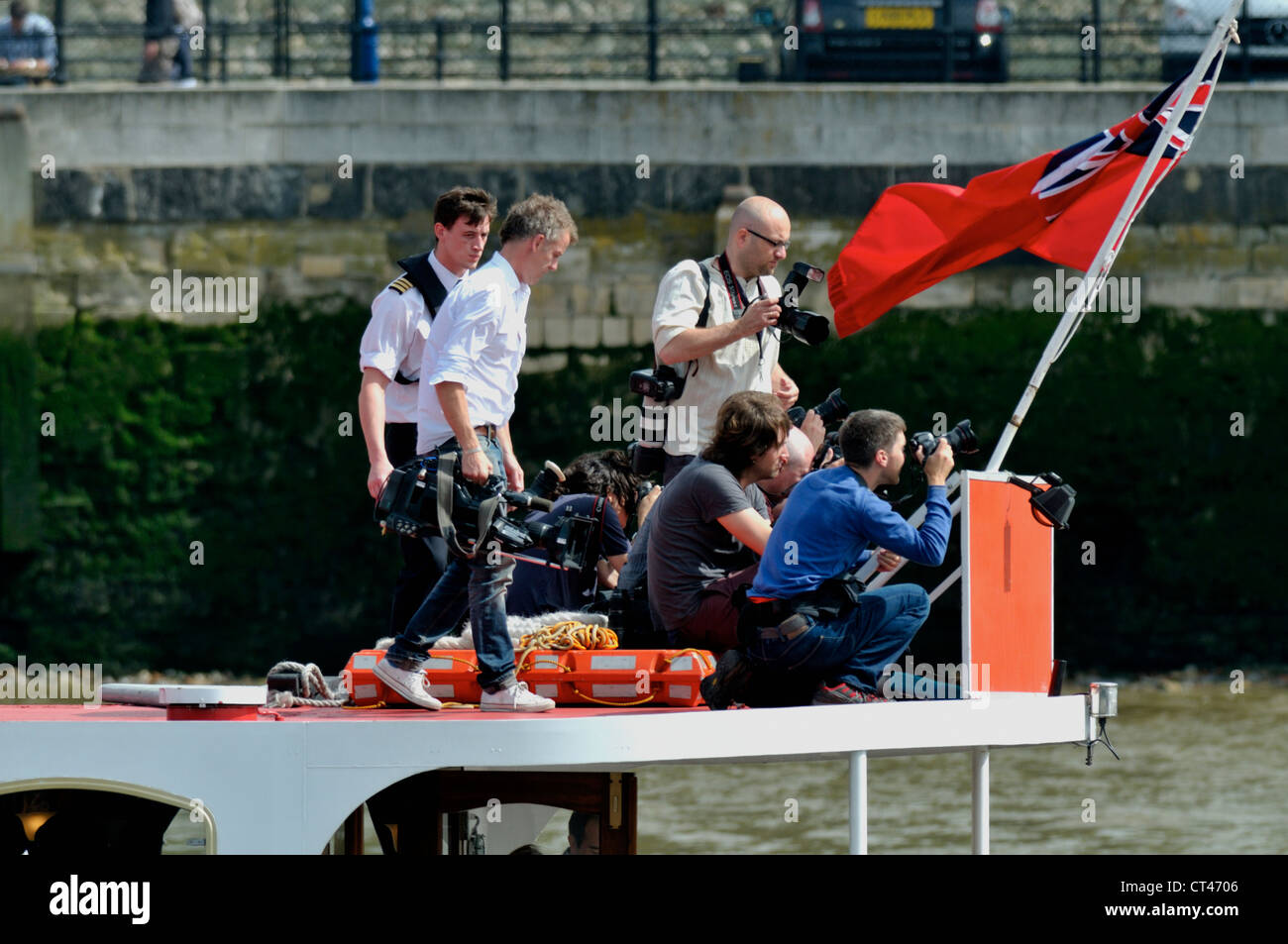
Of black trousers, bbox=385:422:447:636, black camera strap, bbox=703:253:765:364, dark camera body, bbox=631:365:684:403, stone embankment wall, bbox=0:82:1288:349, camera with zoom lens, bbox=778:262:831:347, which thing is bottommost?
black trousers, bbox=385:422:447:636

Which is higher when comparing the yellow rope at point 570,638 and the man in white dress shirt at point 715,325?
the man in white dress shirt at point 715,325

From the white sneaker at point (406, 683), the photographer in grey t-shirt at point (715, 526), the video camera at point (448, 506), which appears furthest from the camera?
the photographer in grey t-shirt at point (715, 526)

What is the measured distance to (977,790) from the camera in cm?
614

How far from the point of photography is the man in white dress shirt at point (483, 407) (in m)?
5.80

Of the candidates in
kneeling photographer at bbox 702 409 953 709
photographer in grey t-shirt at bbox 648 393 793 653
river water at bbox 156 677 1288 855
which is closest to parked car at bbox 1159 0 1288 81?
river water at bbox 156 677 1288 855

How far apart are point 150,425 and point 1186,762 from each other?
28.2 ft

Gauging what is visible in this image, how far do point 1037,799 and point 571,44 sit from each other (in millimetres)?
10310

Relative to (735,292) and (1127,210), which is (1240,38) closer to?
(1127,210)

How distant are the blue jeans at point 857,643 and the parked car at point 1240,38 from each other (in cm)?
1299

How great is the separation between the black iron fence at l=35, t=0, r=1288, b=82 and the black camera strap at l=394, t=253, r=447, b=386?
11.2 m

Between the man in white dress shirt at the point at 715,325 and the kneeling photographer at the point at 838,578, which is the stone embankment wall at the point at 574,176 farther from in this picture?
the kneeling photographer at the point at 838,578

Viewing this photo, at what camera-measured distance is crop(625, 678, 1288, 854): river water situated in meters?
12.2

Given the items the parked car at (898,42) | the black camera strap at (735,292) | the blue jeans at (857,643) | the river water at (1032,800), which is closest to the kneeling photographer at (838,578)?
the blue jeans at (857,643)

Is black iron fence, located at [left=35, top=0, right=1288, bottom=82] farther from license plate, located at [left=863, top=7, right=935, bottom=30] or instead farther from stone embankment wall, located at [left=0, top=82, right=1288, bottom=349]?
stone embankment wall, located at [left=0, top=82, right=1288, bottom=349]
